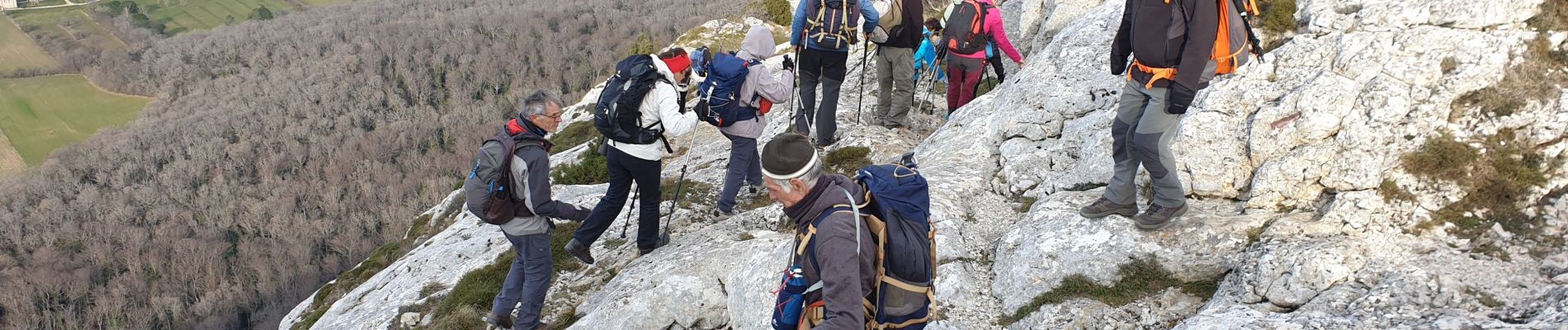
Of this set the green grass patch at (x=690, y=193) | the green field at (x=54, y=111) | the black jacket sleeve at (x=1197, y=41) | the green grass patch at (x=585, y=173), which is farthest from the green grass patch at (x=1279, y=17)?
the green field at (x=54, y=111)

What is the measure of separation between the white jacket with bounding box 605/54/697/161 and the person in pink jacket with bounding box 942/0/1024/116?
5325 millimetres

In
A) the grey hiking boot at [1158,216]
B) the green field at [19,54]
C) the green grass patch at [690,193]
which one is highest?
the grey hiking boot at [1158,216]

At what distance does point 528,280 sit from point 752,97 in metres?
3.17

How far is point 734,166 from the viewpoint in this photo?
30.8ft

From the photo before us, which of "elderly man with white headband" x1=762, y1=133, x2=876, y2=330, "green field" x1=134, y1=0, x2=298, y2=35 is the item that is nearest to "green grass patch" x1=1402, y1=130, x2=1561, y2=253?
"elderly man with white headband" x1=762, y1=133, x2=876, y2=330

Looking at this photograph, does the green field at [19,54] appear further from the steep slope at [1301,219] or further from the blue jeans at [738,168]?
the steep slope at [1301,219]

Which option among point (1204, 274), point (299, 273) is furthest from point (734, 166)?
point (299, 273)

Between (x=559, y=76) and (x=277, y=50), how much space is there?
197ft

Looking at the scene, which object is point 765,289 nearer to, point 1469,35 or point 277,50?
point 1469,35

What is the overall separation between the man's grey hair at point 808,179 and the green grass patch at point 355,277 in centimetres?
1198

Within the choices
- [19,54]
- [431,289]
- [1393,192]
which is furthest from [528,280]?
[19,54]

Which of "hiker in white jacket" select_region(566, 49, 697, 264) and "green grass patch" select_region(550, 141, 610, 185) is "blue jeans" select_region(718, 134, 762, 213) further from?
"green grass patch" select_region(550, 141, 610, 185)

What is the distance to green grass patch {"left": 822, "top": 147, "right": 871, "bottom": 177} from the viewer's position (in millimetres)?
11703

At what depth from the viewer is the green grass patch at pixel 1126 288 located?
20.1 feet
